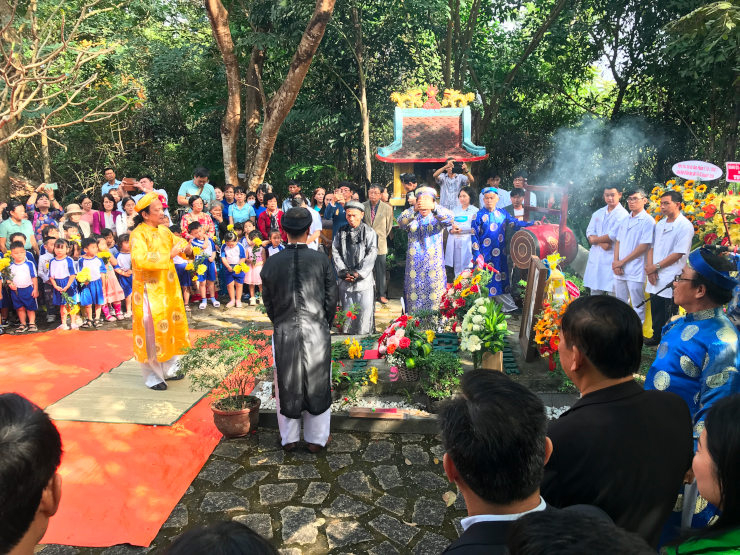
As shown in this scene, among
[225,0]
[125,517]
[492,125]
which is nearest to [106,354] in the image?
[125,517]

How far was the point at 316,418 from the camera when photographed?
480 cm

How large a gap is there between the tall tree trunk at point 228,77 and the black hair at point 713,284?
363 inches

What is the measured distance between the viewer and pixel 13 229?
346 inches

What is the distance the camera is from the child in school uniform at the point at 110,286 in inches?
340

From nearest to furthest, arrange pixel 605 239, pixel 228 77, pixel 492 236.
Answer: pixel 605 239 < pixel 492 236 < pixel 228 77

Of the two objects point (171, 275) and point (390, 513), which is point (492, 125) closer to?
point (171, 275)

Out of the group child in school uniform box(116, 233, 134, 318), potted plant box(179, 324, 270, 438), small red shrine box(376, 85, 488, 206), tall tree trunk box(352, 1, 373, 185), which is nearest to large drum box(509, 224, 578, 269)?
small red shrine box(376, 85, 488, 206)

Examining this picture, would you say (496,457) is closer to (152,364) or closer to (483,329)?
(483,329)

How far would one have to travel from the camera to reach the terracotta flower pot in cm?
496

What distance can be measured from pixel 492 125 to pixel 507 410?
16.0 m

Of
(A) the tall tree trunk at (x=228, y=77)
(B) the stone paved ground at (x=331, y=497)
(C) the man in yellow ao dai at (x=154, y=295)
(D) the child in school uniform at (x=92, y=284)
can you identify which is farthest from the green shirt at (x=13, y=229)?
(B) the stone paved ground at (x=331, y=497)

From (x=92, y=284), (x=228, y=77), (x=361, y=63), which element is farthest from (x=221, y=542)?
(x=361, y=63)

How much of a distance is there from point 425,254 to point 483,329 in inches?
92.5

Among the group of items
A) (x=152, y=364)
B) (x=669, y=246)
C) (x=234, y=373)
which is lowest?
(x=152, y=364)
